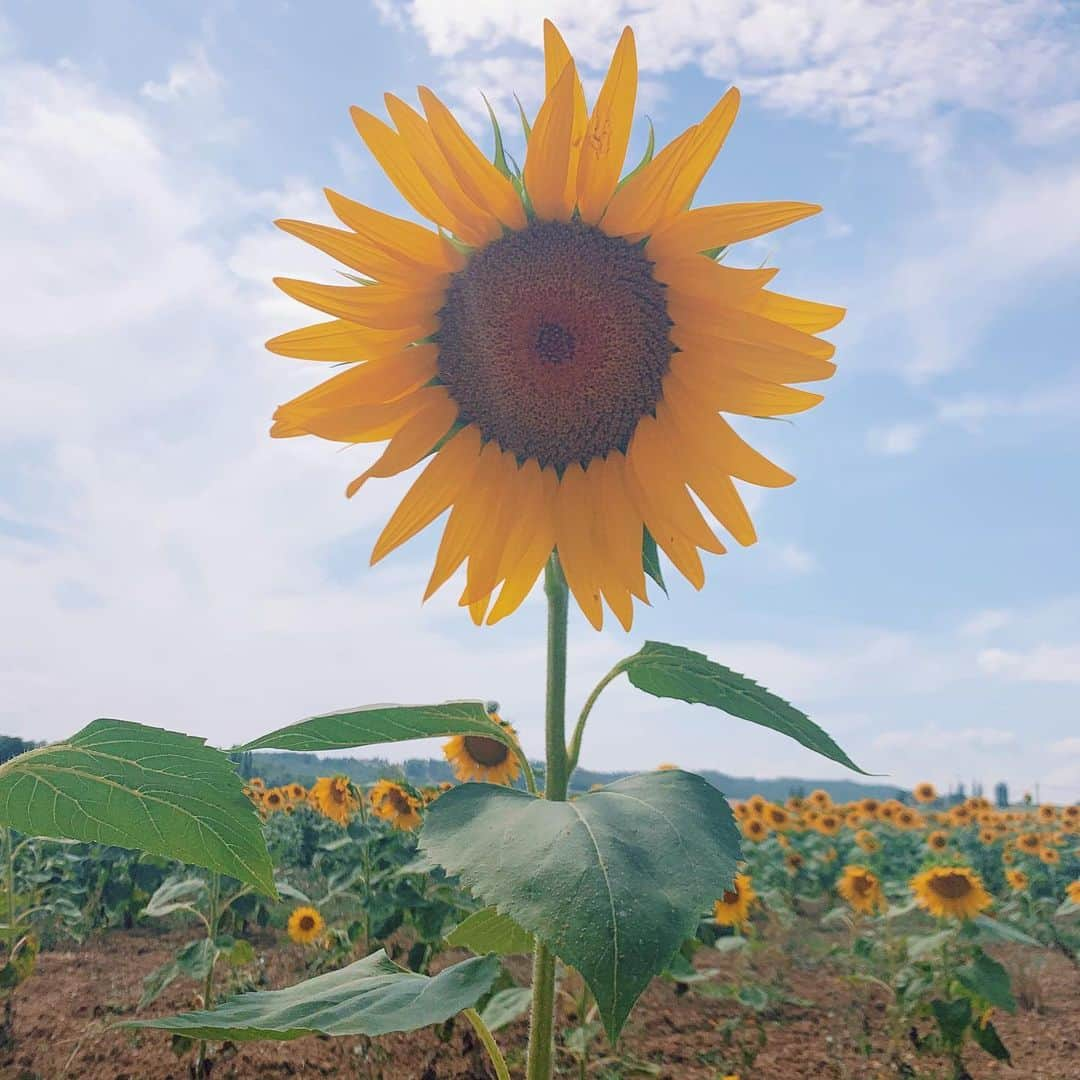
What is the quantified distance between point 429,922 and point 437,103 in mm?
3757

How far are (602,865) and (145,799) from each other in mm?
667

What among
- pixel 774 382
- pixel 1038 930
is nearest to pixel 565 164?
pixel 774 382

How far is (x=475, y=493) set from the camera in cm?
200

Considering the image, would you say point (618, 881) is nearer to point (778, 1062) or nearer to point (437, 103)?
point (437, 103)

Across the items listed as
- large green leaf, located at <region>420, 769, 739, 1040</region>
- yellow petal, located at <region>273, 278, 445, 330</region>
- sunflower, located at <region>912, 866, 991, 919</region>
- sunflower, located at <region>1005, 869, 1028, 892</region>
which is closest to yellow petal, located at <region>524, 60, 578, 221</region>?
yellow petal, located at <region>273, 278, 445, 330</region>

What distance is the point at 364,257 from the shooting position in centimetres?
180

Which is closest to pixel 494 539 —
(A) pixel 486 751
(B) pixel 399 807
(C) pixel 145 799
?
(C) pixel 145 799

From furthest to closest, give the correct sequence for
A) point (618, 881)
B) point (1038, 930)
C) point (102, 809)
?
point (1038, 930) → point (102, 809) → point (618, 881)

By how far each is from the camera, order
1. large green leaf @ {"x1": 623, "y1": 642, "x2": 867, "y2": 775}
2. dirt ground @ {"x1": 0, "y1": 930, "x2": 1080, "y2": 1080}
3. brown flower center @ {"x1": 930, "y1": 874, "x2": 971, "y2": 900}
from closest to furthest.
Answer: large green leaf @ {"x1": 623, "y1": 642, "x2": 867, "y2": 775}, dirt ground @ {"x1": 0, "y1": 930, "x2": 1080, "y2": 1080}, brown flower center @ {"x1": 930, "y1": 874, "x2": 971, "y2": 900}

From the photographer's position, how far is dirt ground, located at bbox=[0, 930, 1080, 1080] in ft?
11.5

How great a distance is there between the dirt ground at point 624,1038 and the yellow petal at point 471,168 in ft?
8.75

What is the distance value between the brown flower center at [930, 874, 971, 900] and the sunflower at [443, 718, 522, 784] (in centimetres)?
244

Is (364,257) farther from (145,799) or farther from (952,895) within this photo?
(952,895)

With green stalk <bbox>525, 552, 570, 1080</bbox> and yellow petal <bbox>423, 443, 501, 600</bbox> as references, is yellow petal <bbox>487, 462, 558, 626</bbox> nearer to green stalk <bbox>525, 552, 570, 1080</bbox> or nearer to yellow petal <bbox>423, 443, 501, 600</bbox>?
yellow petal <bbox>423, 443, 501, 600</bbox>
